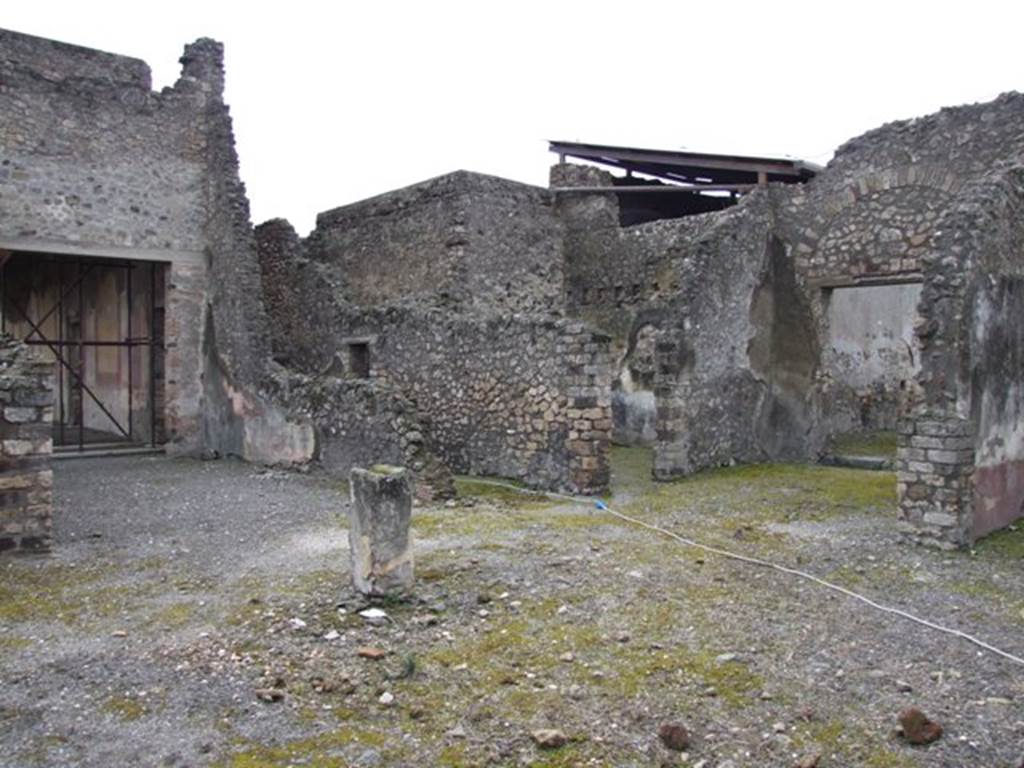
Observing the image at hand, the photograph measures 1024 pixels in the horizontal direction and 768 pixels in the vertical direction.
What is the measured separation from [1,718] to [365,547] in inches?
92.3

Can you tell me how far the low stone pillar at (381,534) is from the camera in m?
6.00

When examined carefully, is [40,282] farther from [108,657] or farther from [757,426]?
[108,657]

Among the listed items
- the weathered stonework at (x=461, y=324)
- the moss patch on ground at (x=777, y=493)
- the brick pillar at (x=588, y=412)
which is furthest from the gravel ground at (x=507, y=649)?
the weathered stonework at (x=461, y=324)

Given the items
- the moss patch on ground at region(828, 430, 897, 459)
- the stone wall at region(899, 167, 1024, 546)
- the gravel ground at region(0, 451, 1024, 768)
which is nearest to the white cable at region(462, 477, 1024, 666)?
the gravel ground at region(0, 451, 1024, 768)

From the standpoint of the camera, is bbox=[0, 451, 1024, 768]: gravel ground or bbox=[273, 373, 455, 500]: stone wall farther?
bbox=[273, 373, 455, 500]: stone wall

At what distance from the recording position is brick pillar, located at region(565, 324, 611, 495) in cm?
1030

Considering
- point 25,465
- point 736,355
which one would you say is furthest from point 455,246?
point 25,465

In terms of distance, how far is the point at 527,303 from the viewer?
16.2 metres

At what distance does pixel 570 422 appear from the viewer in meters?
10.5

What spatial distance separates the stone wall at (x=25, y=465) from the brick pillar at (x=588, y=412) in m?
5.43

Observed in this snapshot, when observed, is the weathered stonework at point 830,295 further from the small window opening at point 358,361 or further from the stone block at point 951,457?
the small window opening at point 358,361

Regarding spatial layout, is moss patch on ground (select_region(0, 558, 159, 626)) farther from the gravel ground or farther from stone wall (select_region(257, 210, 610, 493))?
stone wall (select_region(257, 210, 610, 493))

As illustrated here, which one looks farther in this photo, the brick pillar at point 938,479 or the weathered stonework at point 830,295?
the weathered stonework at point 830,295

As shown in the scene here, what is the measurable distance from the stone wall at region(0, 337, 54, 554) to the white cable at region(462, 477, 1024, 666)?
16.5 feet
